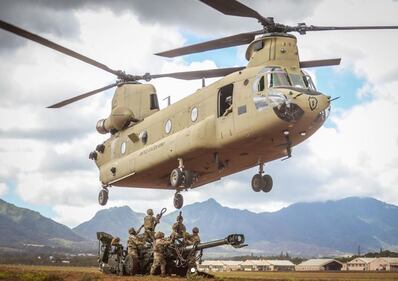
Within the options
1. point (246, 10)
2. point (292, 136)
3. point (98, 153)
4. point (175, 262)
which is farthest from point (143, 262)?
point (98, 153)

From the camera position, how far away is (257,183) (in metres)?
25.9

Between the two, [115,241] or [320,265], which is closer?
[115,241]

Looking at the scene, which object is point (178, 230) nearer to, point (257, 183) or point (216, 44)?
point (257, 183)

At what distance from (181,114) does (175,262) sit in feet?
27.4

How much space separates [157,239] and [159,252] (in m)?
0.46

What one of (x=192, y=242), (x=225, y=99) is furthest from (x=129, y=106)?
(x=192, y=242)

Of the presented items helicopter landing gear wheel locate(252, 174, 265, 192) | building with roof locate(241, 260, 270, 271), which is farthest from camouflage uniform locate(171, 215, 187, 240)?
building with roof locate(241, 260, 270, 271)

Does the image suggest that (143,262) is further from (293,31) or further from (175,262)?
(293,31)

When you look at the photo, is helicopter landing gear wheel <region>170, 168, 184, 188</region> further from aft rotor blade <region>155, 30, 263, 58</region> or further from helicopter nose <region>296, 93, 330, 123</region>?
helicopter nose <region>296, 93, 330, 123</region>

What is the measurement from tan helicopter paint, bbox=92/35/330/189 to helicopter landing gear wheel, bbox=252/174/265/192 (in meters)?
0.65

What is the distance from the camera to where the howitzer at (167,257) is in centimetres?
1956

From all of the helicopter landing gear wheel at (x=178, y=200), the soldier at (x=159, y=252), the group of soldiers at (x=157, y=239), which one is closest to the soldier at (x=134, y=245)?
the group of soldiers at (x=157, y=239)

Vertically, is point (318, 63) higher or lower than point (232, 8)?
higher

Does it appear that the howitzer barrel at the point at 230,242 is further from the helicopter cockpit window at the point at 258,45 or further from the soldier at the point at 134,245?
the helicopter cockpit window at the point at 258,45
